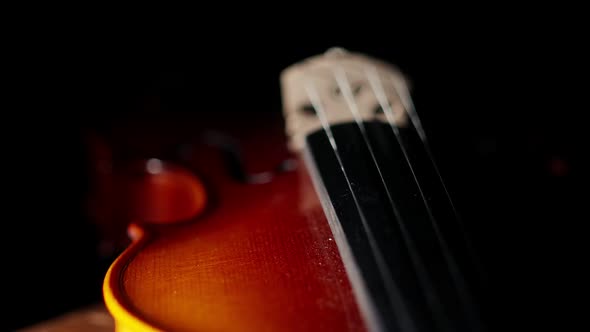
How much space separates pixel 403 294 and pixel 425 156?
9.6 inches

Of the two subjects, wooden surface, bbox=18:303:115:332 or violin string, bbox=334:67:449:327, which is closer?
violin string, bbox=334:67:449:327

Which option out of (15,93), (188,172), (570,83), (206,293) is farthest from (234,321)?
(570,83)

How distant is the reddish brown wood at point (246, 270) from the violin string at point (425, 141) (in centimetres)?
13

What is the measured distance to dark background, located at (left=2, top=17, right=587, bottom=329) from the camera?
0.85 metres

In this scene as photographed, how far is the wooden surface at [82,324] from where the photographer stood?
0.72 meters

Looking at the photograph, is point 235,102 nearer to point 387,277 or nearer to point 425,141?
point 425,141

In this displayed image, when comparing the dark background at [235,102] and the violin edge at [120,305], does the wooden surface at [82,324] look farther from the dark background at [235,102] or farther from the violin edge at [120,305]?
the violin edge at [120,305]

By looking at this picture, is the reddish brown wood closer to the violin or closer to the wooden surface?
the violin

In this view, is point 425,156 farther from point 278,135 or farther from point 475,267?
point 278,135

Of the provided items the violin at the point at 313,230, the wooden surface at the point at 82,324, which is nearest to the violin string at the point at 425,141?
the violin at the point at 313,230

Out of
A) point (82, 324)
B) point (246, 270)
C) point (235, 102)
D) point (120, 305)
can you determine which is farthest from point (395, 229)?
point (235, 102)

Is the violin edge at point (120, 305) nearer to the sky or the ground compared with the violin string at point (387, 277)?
nearer to the sky

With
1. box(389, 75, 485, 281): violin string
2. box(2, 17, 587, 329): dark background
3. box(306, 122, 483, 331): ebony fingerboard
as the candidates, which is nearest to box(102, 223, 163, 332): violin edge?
box(306, 122, 483, 331): ebony fingerboard

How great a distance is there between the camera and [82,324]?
73cm
